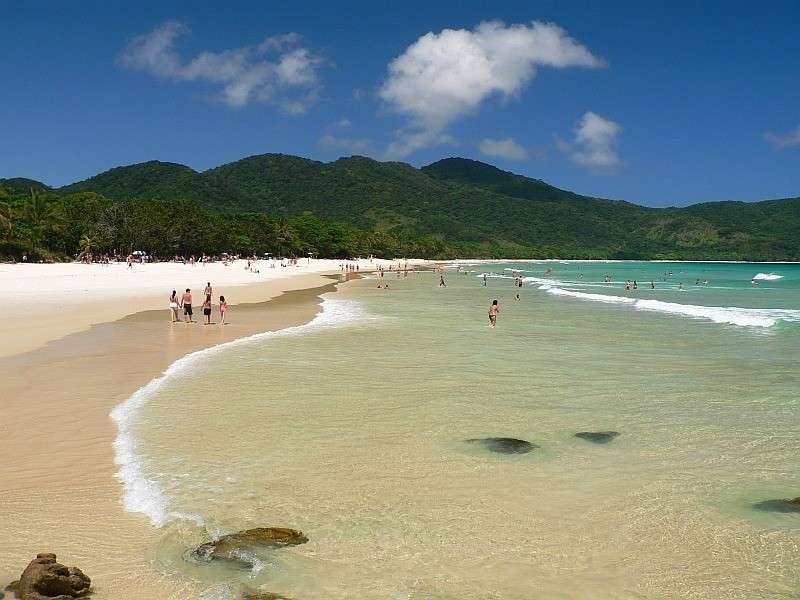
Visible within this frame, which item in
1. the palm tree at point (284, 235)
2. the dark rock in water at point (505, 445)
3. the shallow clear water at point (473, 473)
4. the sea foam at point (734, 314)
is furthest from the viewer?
the palm tree at point (284, 235)

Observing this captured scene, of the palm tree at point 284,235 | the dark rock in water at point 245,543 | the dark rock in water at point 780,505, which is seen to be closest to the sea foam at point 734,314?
the dark rock in water at point 780,505

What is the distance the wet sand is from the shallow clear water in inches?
15.1

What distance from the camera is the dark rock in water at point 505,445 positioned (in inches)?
414

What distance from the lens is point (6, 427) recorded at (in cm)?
1106

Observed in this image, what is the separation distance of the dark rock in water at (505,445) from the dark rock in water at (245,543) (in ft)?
14.0

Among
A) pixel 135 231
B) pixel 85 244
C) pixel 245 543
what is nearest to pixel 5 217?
pixel 85 244

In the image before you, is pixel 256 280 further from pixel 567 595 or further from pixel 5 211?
pixel 567 595

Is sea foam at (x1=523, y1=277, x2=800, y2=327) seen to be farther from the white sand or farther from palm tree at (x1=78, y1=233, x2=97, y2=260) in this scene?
palm tree at (x1=78, y1=233, x2=97, y2=260)

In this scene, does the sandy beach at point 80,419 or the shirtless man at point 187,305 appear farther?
the shirtless man at point 187,305

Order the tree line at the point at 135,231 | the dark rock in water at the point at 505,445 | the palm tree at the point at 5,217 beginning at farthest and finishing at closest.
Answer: the tree line at the point at 135,231, the palm tree at the point at 5,217, the dark rock in water at the point at 505,445

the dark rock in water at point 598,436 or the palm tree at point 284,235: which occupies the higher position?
the palm tree at point 284,235

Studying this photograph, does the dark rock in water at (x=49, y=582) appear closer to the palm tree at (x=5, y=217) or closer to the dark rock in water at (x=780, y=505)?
the dark rock in water at (x=780, y=505)

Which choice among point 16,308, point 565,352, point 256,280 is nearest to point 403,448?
point 565,352

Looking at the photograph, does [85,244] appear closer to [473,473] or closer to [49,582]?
[473,473]
